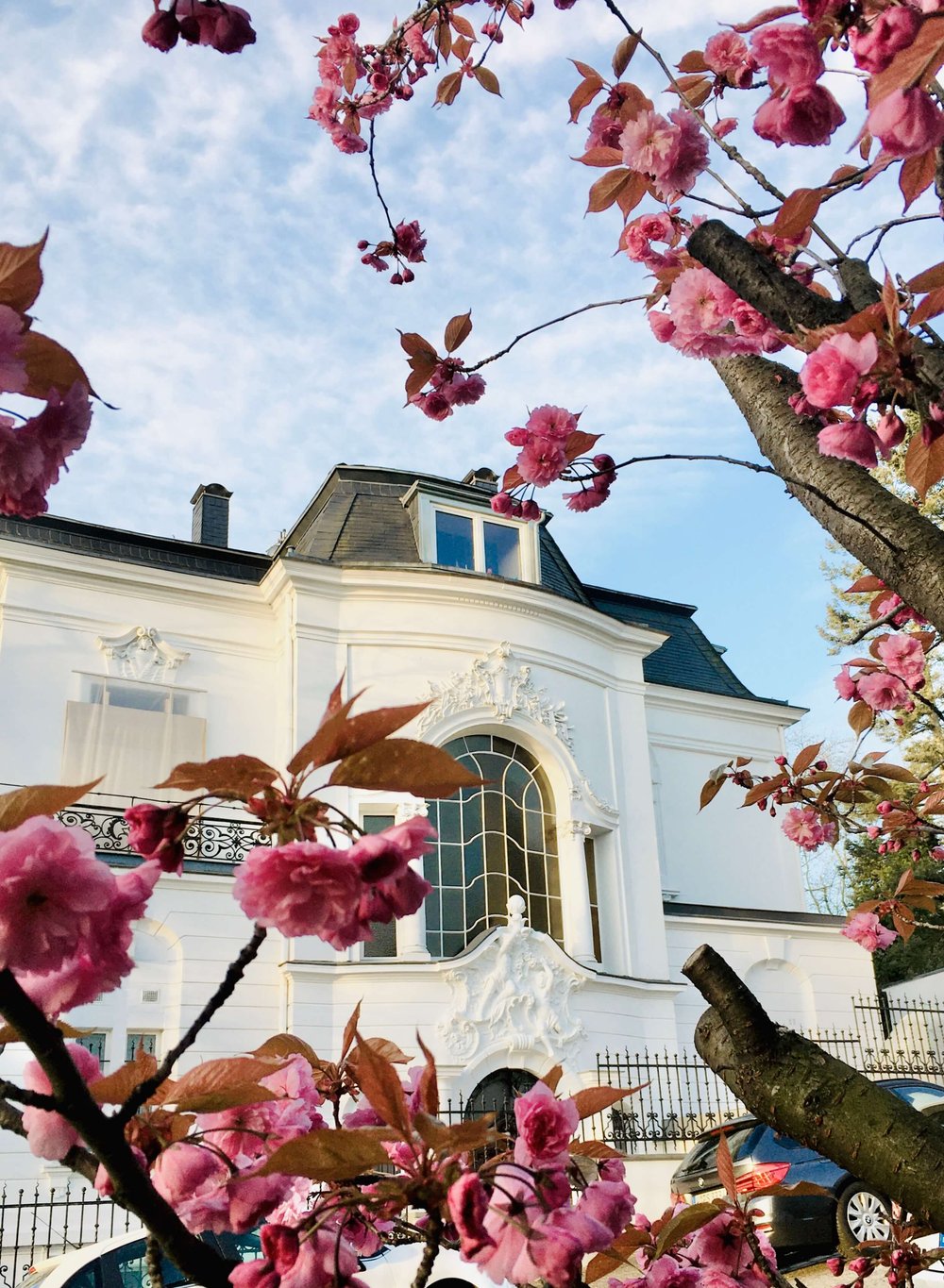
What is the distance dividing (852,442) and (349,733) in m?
1.09

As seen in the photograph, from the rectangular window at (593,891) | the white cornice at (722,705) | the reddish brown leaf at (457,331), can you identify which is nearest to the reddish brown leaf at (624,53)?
the reddish brown leaf at (457,331)

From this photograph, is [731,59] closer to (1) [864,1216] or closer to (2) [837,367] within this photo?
(2) [837,367]

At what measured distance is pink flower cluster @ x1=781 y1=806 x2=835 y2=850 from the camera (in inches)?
202

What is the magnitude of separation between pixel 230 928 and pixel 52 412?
45.2ft

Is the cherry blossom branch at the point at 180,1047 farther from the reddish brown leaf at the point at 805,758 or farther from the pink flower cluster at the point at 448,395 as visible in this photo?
the reddish brown leaf at the point at 805,758

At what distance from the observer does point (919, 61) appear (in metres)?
1.30

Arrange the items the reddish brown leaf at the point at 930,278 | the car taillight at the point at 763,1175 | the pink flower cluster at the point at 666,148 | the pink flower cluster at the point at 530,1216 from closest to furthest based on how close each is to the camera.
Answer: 1. the pink flower cluster at the point at 530,1216
2. the reddish brown leaf at the point at 930,278
3. the pink flower cluster at the point at 666,148
4. the car taillight at the point at 763,1175

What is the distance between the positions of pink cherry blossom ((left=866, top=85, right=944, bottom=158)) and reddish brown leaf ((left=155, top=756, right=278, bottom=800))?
1065 mm

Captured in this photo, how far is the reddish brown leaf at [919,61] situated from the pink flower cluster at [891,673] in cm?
298

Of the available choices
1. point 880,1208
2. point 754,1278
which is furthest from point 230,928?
point 754,1278

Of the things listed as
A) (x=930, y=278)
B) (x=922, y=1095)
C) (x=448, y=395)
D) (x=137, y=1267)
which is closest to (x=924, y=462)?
(x=930, y=278)

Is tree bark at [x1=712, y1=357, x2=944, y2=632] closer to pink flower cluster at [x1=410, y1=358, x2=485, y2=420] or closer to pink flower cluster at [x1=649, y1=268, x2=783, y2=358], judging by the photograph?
pink flower cluster at [x1=649, y1=268, x2=783, y2=358]

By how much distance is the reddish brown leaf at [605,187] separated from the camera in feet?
8.63

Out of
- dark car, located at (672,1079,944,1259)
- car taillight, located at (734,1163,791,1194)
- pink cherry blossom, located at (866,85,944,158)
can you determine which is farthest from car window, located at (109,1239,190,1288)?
pink cherry blossom, located at (866,85,944,158)
